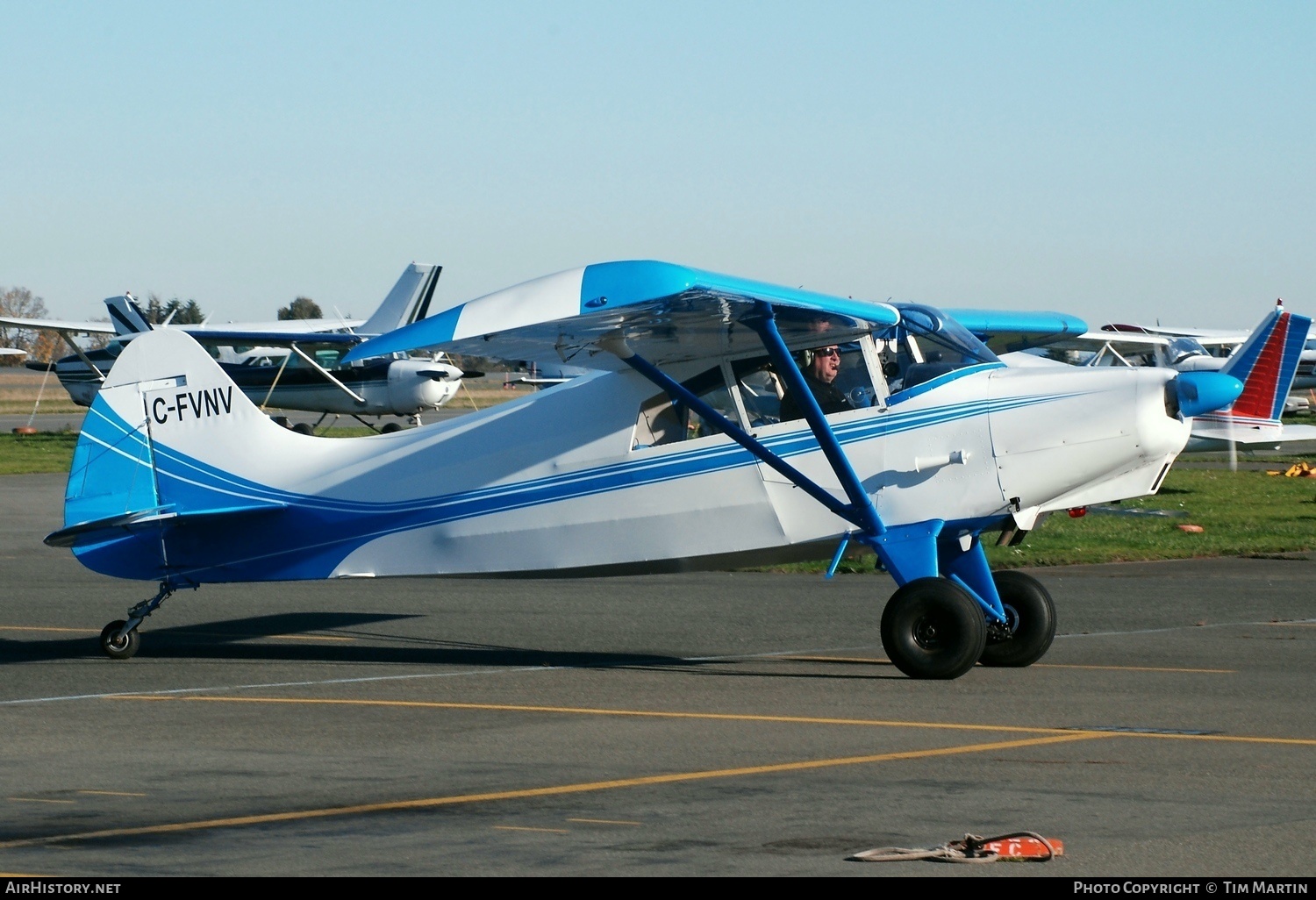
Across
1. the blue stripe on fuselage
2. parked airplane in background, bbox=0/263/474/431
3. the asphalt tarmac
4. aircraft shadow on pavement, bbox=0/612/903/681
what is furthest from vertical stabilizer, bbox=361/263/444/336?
the blue stripe on fuselage

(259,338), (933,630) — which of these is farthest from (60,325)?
(933,630)

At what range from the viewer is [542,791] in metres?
7.25

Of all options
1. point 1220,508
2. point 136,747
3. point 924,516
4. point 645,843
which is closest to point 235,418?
point 136,747

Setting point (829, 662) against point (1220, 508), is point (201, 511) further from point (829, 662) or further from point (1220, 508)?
point (1220, 508)

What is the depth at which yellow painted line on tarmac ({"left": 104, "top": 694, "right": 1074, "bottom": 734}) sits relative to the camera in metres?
8.95

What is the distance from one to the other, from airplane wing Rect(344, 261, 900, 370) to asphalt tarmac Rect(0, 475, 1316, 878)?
1.81m

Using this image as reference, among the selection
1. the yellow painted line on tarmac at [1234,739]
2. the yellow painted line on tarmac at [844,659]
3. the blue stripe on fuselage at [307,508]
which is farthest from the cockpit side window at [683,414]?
the yellow painted line on tarmac at [1234,739]

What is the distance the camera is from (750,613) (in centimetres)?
1478

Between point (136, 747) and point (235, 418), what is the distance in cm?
460

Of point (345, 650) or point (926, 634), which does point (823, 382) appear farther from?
point (345, 650)

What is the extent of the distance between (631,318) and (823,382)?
1621 mm

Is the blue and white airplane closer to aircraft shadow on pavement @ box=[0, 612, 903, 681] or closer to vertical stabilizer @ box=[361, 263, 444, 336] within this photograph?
aircraft shadow on pavement @ box=[0, 612, 903, 681]

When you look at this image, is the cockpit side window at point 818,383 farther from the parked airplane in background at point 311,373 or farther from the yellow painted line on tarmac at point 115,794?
the parked airplane in background at point 311,373

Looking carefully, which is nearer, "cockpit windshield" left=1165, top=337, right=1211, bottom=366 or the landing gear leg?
the landing gear leg
